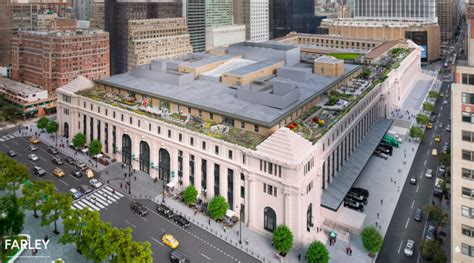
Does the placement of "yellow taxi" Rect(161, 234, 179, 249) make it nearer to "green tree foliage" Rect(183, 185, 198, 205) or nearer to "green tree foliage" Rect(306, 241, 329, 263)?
"green tree foliage" Rect(183, 185, 198, 205)

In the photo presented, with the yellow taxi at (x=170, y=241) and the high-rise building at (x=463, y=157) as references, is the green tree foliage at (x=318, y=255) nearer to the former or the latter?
the high-rise building at (x=463, y=157)

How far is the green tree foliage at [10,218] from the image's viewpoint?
2755 inches

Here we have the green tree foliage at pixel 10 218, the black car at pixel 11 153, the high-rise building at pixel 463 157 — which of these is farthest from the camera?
the black car at pixel 11 153

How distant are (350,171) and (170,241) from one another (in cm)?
4723

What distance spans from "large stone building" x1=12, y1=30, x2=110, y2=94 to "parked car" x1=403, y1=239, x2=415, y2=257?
13953 centimetres

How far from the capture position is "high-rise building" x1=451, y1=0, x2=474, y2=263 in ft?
166

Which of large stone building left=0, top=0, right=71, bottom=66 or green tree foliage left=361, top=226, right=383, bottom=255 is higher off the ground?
large stone building left=0, top=0, right=71, bottom=66

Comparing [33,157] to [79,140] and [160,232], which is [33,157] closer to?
[79,140]

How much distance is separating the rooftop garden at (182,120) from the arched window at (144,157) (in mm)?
8043

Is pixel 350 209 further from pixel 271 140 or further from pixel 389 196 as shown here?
pixel 271 140

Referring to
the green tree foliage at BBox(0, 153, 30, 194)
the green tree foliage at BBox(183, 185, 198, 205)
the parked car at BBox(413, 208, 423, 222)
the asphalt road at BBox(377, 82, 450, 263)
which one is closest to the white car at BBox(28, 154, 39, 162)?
the green tree foliage at BBox(0, 153, 30, 194)

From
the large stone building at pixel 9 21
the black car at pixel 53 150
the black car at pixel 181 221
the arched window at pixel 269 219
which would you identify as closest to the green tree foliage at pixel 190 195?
the black car at pixel 181 221

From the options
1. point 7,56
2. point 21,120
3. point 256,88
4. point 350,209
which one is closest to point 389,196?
point 350,209

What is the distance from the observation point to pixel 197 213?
85625 mm
